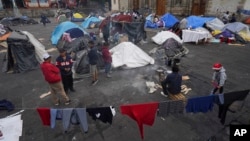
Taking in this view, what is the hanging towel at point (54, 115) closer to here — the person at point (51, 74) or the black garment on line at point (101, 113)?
the black garment on line at point (101, 113)

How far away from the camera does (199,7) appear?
2488 cm

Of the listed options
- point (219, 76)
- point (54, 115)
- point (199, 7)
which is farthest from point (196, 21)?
point (54, 115)

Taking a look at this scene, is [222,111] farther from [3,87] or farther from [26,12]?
[26,12]

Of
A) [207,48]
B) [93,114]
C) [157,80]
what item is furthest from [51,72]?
[207,48]

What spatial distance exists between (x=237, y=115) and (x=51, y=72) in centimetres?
635

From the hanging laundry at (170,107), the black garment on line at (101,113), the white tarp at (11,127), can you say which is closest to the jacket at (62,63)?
the white tarp at (11,127)

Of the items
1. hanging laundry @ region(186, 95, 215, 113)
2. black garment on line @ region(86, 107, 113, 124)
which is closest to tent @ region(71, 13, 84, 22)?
black garment on line @ region(86, 107, 113, 124)

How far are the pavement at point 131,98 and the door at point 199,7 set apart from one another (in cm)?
1323

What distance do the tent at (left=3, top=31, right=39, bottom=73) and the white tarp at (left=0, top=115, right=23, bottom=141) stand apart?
5.02 m

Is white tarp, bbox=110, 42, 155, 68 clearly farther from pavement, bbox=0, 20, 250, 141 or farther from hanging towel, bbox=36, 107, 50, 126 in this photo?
hanging towel, bbox=36, 107, 50, 126

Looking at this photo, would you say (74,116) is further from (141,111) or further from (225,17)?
(225,17)

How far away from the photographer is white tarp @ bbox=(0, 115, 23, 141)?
18.6 ft

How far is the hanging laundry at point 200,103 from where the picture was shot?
529cm

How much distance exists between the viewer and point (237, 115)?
6.42 m
